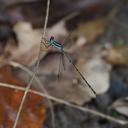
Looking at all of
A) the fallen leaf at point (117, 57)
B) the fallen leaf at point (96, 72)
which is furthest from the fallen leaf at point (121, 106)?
the fallen leaf at point (117, 57)

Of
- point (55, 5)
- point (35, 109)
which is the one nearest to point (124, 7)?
point (55, 5)

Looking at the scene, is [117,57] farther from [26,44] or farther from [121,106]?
[26,44]

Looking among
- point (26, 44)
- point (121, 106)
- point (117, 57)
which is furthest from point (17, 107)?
point (117, 57)

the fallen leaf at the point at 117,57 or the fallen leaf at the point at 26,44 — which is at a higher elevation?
the fallen leaf at the point at 26,44

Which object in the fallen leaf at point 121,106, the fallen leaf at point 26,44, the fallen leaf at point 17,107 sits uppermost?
the fallen leaf at point 26,44

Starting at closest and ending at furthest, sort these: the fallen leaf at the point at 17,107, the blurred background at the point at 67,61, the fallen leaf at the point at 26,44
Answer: the fallen leaf at the point at 17,107, the blurred background at the point at 67,61, the fallen leaf at the point at 26,44

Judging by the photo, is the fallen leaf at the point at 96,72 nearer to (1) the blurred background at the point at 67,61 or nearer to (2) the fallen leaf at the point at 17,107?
(1) the blurred background at the point at 67,61

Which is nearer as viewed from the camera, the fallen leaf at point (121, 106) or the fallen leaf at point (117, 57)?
the fallen leaf at point (121, 106)

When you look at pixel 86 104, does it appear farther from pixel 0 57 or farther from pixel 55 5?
pixel 55 5

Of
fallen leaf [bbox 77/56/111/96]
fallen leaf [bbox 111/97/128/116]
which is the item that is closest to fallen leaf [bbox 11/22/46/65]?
fallen leaf [bbox 77/56/111/96]
